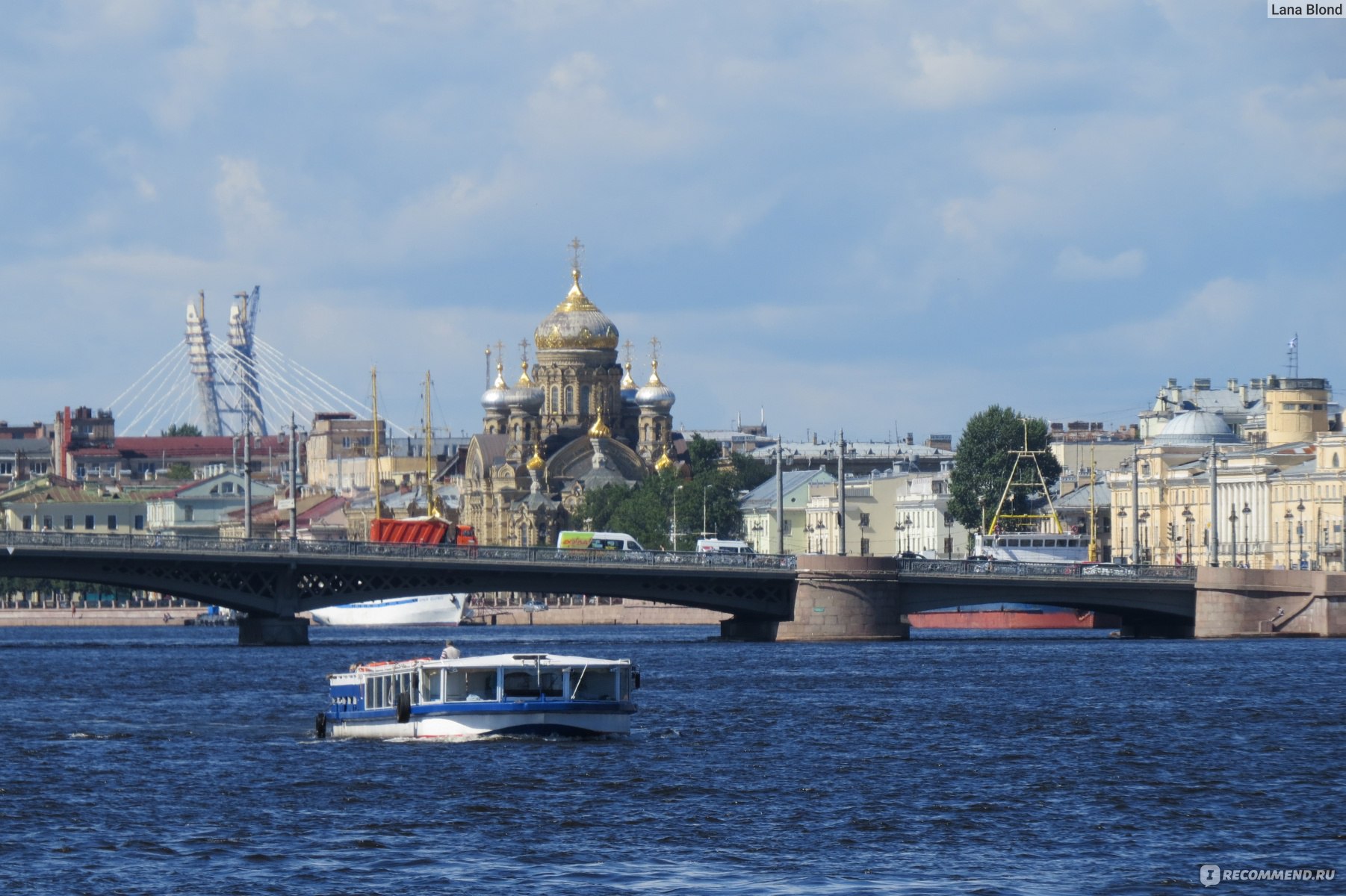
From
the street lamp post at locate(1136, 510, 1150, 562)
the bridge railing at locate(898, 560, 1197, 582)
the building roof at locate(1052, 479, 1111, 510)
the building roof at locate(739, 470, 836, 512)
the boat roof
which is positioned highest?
the building roof at locate(739, 470, 836, 512)

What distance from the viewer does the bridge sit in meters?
92.7

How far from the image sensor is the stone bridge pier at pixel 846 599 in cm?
9306

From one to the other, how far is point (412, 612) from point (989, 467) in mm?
33711

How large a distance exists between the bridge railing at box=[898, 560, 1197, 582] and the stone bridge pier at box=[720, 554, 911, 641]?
3.22 feet

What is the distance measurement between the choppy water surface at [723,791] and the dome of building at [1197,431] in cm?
8734

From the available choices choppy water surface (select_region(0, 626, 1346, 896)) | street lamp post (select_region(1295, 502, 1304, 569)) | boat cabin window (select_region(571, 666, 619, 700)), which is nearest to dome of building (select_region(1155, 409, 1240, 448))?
street lamp post (select_region(1295, 502, 1304, 569))

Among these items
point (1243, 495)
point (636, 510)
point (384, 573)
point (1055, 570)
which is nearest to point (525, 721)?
point (384, 573)

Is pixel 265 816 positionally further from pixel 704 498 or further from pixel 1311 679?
pixel 704 498

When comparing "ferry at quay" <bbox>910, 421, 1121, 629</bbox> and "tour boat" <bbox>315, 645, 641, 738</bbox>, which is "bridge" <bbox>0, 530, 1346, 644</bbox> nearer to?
"ferry at quay" <bbox>910, 421, 1121, 629</bbox>

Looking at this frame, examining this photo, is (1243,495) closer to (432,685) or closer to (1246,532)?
(1246,532)

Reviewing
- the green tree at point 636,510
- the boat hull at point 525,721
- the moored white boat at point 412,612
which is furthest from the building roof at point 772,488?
the boat hull at point 525,721

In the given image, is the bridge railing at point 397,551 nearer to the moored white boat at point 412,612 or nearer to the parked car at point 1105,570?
the parked car at point 1105,570

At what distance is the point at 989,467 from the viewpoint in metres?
154

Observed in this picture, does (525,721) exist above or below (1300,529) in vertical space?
below
